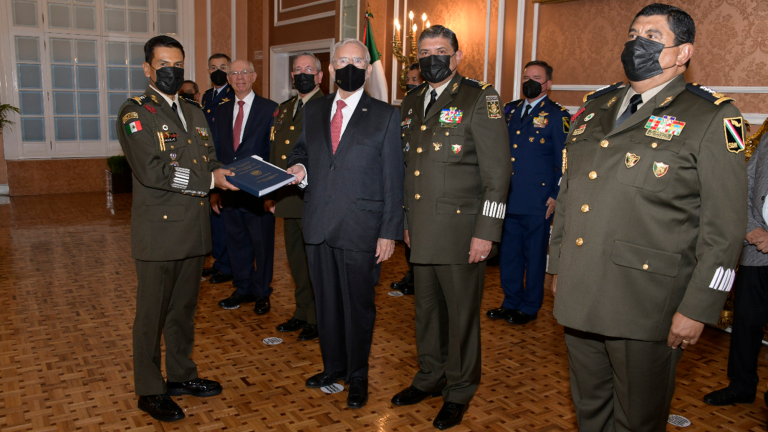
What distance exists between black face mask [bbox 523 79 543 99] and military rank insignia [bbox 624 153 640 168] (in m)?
2.54

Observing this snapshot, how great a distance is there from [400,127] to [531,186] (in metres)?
1.69

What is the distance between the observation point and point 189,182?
8.37 ft

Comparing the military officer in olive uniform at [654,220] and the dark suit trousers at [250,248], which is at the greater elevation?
the military officer in olive uniform at [654,220]

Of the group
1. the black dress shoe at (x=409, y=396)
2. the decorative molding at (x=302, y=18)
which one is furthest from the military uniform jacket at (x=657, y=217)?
the decorative molding at (x=302, y=18)

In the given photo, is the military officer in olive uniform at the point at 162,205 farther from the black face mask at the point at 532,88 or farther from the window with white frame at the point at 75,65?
the window with white frame at the point at 75,65

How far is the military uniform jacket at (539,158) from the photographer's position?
405 cm

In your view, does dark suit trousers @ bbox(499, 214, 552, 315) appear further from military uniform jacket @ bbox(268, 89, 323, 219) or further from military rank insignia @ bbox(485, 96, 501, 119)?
military rank insignia @ bbox(485, 96, 501, 119)

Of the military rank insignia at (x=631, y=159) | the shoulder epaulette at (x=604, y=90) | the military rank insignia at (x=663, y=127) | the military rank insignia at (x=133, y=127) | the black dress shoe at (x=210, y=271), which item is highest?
the shoulder epaulette at (x=604, y=90)

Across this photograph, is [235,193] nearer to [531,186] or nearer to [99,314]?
[99,314]

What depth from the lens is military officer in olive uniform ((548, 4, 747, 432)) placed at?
1626mm

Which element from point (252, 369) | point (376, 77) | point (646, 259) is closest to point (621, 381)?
point (646, 259)

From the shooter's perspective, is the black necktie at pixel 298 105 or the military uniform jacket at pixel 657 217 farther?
the black necktie at pixel 298 105

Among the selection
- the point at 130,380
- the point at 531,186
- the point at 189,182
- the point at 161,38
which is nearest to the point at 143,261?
the point at 189,182

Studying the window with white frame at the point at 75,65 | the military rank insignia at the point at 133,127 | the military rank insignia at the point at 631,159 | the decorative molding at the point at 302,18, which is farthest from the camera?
the window with white frame at the point at 75,65
